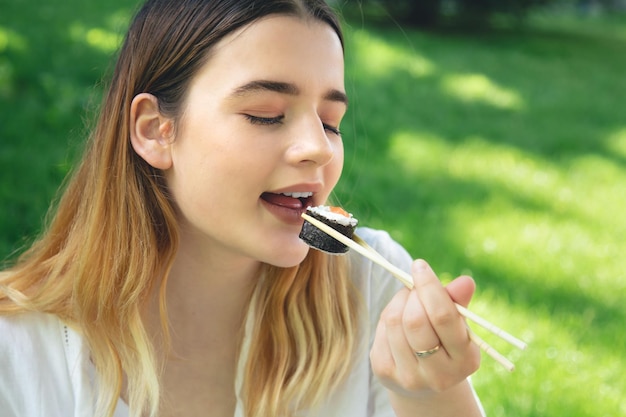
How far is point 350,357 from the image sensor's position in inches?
89.7

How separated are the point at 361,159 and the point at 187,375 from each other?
10.8ft

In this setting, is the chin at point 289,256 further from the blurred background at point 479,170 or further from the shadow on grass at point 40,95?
the shadow on grass at point 40,95

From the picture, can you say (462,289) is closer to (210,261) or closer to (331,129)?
(331,129)

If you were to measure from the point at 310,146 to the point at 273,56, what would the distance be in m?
0.24

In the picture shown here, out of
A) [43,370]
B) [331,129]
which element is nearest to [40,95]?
[43,370]

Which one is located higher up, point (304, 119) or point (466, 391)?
point (304, 119)

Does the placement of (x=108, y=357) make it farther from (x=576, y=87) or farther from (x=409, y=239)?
(x=576, y=87)

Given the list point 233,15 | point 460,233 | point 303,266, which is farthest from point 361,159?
point 233,15

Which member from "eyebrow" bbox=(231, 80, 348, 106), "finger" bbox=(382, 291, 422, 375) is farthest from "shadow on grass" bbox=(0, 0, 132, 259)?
"finger" bbox=(382, 291, 422, 375)

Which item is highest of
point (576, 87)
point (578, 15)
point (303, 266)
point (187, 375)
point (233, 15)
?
point (578, 15)

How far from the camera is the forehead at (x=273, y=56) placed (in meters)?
1.88

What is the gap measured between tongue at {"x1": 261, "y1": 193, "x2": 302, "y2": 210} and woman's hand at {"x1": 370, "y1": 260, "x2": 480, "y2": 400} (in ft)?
1.37

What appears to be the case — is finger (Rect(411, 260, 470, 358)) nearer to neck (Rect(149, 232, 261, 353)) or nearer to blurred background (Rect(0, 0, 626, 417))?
neck (Rect(149, 232, 261, 353))

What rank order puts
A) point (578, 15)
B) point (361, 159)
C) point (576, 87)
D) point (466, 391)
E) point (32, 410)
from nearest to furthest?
point (466, 391)
point (32, 410)
point (361, 159)
point (576, 87)
point (578, 15)
